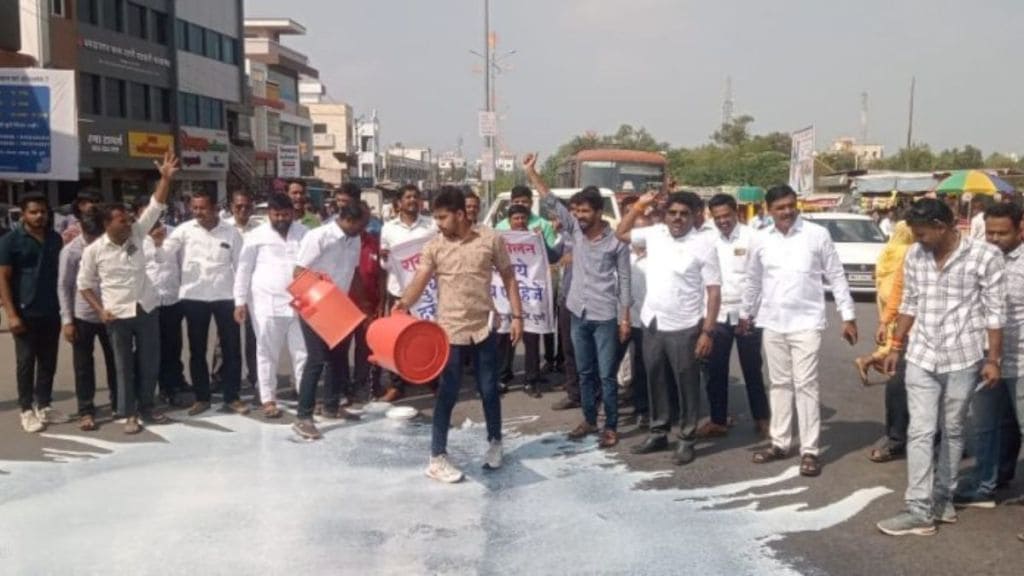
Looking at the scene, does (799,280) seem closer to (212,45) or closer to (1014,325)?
(1014,325)

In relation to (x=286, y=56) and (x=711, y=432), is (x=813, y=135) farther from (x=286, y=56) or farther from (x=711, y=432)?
(x=286, y=56)

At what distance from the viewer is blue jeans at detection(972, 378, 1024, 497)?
16.7 ft

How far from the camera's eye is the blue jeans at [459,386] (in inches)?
221

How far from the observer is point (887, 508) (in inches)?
202

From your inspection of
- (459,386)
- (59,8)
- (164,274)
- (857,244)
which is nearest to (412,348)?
(459,386)

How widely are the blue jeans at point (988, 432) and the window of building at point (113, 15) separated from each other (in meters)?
36.0

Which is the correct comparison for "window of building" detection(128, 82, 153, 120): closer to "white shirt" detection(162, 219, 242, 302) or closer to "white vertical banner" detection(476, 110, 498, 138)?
"white vertical banner" detection(476, 110, 498, 138)

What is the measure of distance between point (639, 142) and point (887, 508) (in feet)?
267

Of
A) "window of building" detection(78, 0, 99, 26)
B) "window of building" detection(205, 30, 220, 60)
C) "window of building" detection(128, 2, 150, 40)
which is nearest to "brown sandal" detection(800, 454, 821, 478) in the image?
"window of building" detection(78, 0, 99, 26)

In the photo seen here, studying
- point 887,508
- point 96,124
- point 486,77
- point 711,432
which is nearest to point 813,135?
point 711,432

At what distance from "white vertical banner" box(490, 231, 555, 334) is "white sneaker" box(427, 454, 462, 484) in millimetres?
2746

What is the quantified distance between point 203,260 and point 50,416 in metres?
1.65

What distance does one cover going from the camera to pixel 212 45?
4353cm

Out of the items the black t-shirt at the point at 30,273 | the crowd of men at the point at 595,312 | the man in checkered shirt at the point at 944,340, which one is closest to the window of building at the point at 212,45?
the crowd of men at the point at 595,312
